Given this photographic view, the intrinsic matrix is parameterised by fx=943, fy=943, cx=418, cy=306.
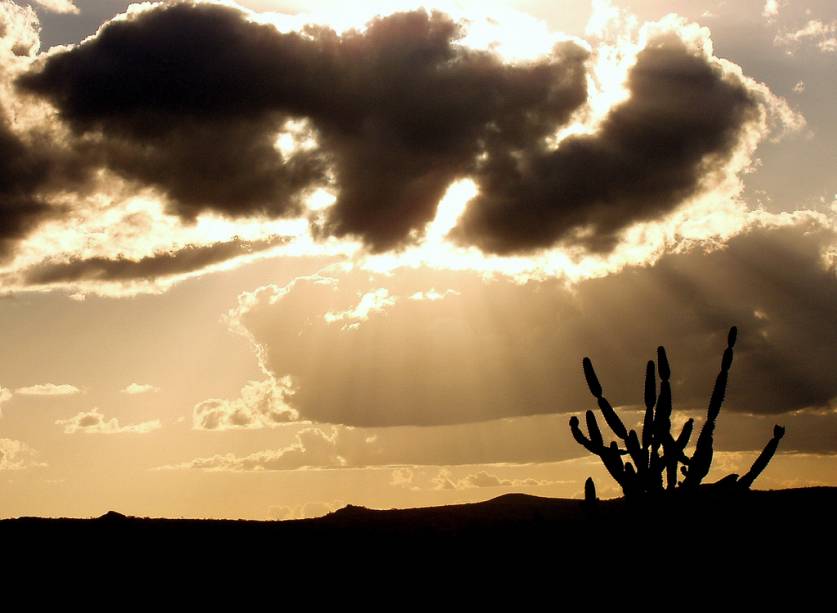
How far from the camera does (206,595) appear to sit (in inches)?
873

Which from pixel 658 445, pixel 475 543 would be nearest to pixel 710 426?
pixel 658 445

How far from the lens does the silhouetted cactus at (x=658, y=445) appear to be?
17.4 meters

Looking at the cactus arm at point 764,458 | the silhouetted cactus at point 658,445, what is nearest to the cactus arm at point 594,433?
the silhouetted cactus at point 658,445

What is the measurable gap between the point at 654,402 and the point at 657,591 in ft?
11.8

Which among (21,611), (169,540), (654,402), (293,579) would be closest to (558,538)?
(293,579)

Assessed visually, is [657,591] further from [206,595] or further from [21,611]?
[21,611]

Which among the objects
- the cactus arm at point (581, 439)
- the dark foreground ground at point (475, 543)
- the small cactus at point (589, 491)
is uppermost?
the cactus arm at point (581, 439)

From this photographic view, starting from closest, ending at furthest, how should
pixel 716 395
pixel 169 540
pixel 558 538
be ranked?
pixel 716 395
pixel 558 538
pixel 169 540

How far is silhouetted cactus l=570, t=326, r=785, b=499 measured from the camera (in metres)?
17.4

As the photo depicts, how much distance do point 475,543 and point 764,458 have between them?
34.8 ft

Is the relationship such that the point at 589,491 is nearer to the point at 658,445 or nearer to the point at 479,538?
the point at 658,445

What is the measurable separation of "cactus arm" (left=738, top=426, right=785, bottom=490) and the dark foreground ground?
0.35m

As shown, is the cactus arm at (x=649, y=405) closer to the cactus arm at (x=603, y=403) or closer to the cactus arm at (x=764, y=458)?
the cactus arm at (x=603, y=403)

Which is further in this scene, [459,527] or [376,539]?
[459,527]
